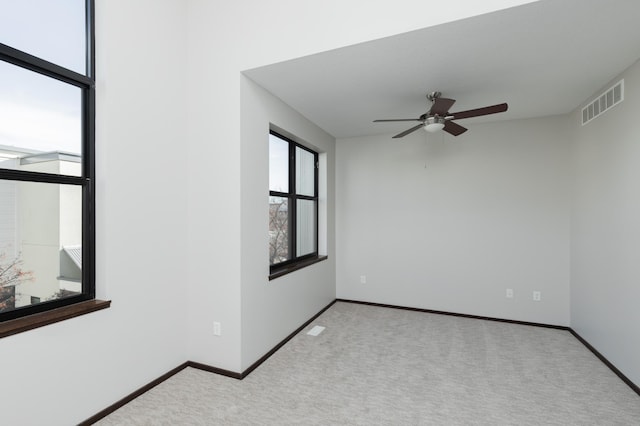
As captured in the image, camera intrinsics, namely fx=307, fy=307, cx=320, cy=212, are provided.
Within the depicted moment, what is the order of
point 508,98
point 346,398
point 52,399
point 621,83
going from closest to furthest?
point 52,399
point 346,398
point 621,83
point 508,98

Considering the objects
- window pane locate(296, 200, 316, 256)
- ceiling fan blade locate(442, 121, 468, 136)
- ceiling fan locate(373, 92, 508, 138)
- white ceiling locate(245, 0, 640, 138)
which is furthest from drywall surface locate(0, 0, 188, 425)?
ceiling fan blade locate(442, 121, 468, 136)

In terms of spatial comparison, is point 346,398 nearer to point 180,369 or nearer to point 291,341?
point 291,341

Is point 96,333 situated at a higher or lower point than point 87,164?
lower

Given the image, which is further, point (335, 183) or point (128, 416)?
point (335, 183)

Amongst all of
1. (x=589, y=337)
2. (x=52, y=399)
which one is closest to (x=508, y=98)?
(x=589, y=337)

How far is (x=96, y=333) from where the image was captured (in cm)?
204

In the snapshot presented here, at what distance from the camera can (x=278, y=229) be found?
360 centimetres

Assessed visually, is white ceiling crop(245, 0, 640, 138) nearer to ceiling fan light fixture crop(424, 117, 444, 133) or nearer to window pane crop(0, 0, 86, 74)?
ceiling fan light fixture crop(424, 117, 444, 133)

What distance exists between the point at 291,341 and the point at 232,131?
223cm

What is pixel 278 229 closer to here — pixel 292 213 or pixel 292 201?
pixel 292 213

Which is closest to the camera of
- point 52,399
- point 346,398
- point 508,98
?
point 52,399

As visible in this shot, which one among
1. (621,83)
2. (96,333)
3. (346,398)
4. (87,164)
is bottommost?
(346,398)

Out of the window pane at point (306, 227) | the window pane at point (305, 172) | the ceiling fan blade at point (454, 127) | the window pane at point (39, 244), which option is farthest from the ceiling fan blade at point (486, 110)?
the window pane at point (39, 244)

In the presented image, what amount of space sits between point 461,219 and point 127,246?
3814 mm
